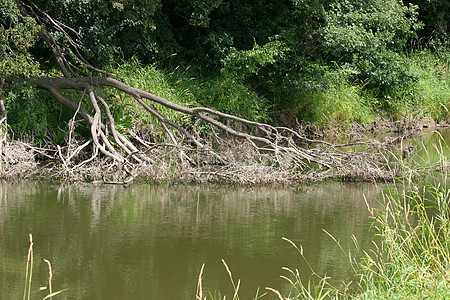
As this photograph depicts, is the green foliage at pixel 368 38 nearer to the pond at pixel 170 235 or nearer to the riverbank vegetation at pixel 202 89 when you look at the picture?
the riverbank vegetation at pixel 202 89

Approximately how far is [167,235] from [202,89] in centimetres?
943

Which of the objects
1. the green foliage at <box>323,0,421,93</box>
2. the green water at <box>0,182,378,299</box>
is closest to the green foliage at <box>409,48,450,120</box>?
the green foliage at <box>323,0,421,93</box>

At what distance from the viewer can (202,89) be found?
15930 mm

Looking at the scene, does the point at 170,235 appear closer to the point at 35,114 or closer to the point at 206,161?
the point at 206,161

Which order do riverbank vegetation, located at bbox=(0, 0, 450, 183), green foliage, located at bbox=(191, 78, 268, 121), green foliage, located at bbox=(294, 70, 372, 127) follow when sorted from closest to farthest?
1. riverbank vegetation, located at bbox=(0, 0, 450, 183)
2. green foliage, located at bbox=(191, 78, 268, 121)
3. green foliage, located at bbox=(294, 70, 372, 127)

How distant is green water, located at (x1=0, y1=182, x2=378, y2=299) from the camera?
529 cm

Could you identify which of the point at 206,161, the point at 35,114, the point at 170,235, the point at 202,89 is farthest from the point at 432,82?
the point at 170,235

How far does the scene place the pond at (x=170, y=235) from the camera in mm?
5277

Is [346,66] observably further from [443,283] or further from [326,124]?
[443,283]

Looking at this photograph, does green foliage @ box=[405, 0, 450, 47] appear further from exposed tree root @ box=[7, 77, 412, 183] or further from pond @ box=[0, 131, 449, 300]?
pond @ box=[0, 131, 449, 300]

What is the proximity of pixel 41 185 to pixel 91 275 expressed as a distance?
180 inches

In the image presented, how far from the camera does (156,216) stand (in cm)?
774

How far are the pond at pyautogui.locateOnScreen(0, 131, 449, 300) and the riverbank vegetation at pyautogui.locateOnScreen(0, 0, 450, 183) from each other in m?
0.83

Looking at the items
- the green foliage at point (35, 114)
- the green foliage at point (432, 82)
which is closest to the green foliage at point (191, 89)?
the green foliage at point (35, 114)
